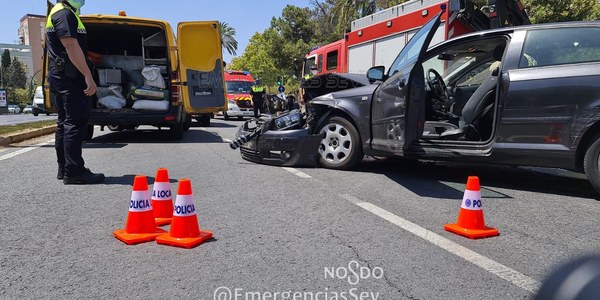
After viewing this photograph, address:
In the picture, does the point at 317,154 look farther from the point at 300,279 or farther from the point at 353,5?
the point at 353,5

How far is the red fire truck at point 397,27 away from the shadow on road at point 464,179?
3140mm

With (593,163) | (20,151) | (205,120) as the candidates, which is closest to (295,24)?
(205,120)

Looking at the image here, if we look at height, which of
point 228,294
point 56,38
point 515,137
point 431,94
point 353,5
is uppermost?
point 353,5

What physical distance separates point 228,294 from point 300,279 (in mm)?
425

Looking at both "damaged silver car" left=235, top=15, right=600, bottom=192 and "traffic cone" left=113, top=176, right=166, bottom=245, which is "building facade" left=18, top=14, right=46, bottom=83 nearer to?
"damaged silver car" left=235, top=15, right=600, bottom=192

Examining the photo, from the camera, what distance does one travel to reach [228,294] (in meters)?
2.53

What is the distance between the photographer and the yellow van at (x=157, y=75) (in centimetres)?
945

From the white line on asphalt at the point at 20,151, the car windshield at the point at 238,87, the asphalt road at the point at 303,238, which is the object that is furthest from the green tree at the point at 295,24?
the asphalt road at the point at 303,238

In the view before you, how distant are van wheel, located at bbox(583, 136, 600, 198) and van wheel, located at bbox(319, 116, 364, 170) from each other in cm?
252

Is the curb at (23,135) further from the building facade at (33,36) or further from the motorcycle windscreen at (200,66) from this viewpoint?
the building facade at (33,36)

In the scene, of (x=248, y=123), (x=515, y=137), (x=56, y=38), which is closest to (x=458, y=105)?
(x=515, y=137)

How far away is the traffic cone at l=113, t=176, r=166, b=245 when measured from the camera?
336 cm

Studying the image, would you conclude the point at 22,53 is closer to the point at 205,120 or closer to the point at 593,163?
the point at 205,120

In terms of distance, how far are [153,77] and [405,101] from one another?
6880mm
